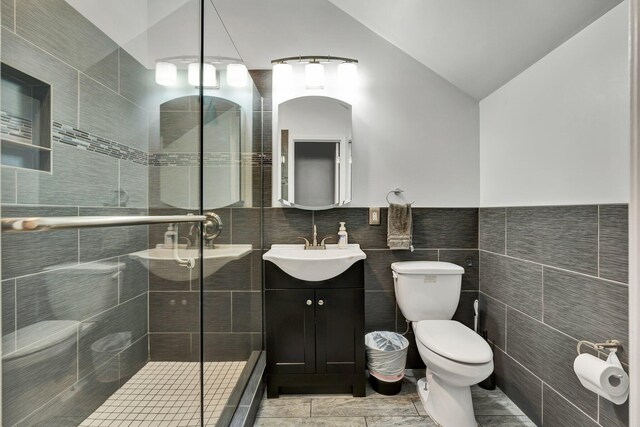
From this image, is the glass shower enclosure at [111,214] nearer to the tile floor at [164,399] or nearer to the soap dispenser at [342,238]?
the tile floor at [164,399]

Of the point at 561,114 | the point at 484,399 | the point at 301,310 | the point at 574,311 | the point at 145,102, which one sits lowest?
the point at 484,399

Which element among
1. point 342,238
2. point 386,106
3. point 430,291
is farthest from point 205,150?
point 430,291

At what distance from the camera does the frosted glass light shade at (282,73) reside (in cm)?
218

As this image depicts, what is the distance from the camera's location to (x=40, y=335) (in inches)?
23.2

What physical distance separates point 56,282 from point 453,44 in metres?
2.25

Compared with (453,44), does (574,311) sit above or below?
below

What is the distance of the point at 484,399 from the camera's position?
1.89m

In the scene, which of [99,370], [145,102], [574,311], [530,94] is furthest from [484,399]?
[145,102]

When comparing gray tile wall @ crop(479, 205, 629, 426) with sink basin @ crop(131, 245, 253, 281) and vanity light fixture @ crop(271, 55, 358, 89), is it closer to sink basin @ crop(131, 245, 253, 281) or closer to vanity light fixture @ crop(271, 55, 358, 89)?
vanity light fixture @ crop(271, 55, 358, 89)

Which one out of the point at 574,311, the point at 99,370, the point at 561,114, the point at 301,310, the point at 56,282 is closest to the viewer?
the point at 56,282

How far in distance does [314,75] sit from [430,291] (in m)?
1.71

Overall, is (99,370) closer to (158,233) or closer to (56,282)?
(56,282)

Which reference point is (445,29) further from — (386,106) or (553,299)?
(553,299)

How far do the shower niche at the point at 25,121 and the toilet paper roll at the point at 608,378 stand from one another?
5.95 ft
